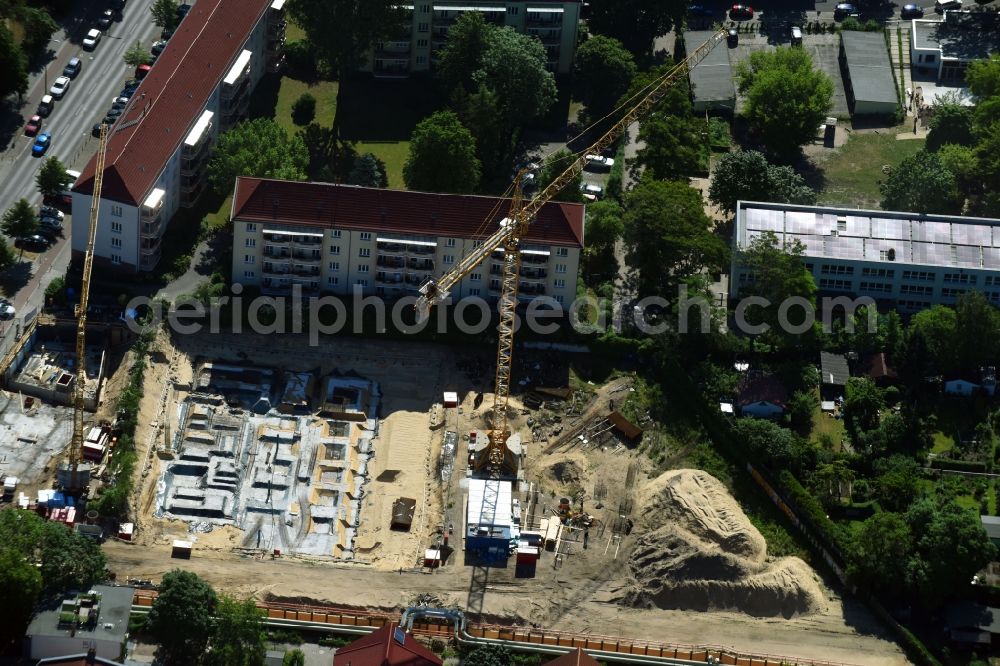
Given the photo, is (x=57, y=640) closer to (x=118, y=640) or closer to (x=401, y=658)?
(x=118, y=640)

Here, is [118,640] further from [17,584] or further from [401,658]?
[401,658]

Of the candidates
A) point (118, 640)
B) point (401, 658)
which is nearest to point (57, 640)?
point (118, 640)

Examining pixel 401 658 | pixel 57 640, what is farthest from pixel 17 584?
pixel 401 658

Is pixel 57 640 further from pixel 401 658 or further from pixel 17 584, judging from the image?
pixel 401 658
